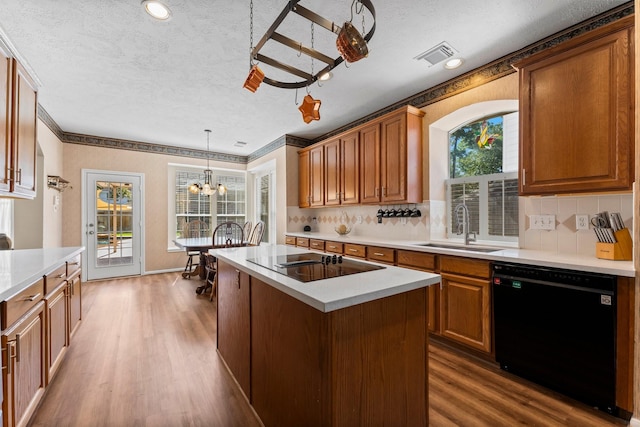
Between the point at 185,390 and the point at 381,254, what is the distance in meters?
2.11

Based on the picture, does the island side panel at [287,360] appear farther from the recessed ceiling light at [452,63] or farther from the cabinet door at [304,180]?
the cabinet door at [304,180]

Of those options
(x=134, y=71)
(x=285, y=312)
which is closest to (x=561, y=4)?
(x=285, y=312)

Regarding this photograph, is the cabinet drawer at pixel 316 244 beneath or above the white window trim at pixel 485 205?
beneath

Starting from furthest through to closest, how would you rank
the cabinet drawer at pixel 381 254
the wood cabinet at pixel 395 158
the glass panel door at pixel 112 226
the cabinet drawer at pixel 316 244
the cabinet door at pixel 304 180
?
the glass panel door at pixel 112 226, the cabinet door at pixel 304 180, the cabinet drawer at pixel 316 244, the wood cabinet at pixel 395 158, the cabinet drawer at pixel 381 254

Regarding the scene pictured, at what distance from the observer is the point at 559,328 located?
1.84 meters

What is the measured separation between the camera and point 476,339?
7.50ft

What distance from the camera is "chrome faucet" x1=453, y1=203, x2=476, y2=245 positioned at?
287 centimetres

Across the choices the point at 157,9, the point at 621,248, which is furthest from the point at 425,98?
the point at 157,9

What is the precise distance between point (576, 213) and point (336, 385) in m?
2.33

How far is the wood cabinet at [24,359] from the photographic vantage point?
4.30 feet

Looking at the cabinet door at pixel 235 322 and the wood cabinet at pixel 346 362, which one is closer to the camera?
the wood cabinet at pixel 346 362

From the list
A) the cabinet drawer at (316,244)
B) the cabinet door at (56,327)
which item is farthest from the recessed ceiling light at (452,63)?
the cabinet door at (56,327)

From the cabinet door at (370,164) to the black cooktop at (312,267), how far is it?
73.4 inches

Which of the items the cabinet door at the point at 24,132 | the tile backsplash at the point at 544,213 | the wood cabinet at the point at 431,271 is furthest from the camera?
the wood cabinet at the point at 431,271
